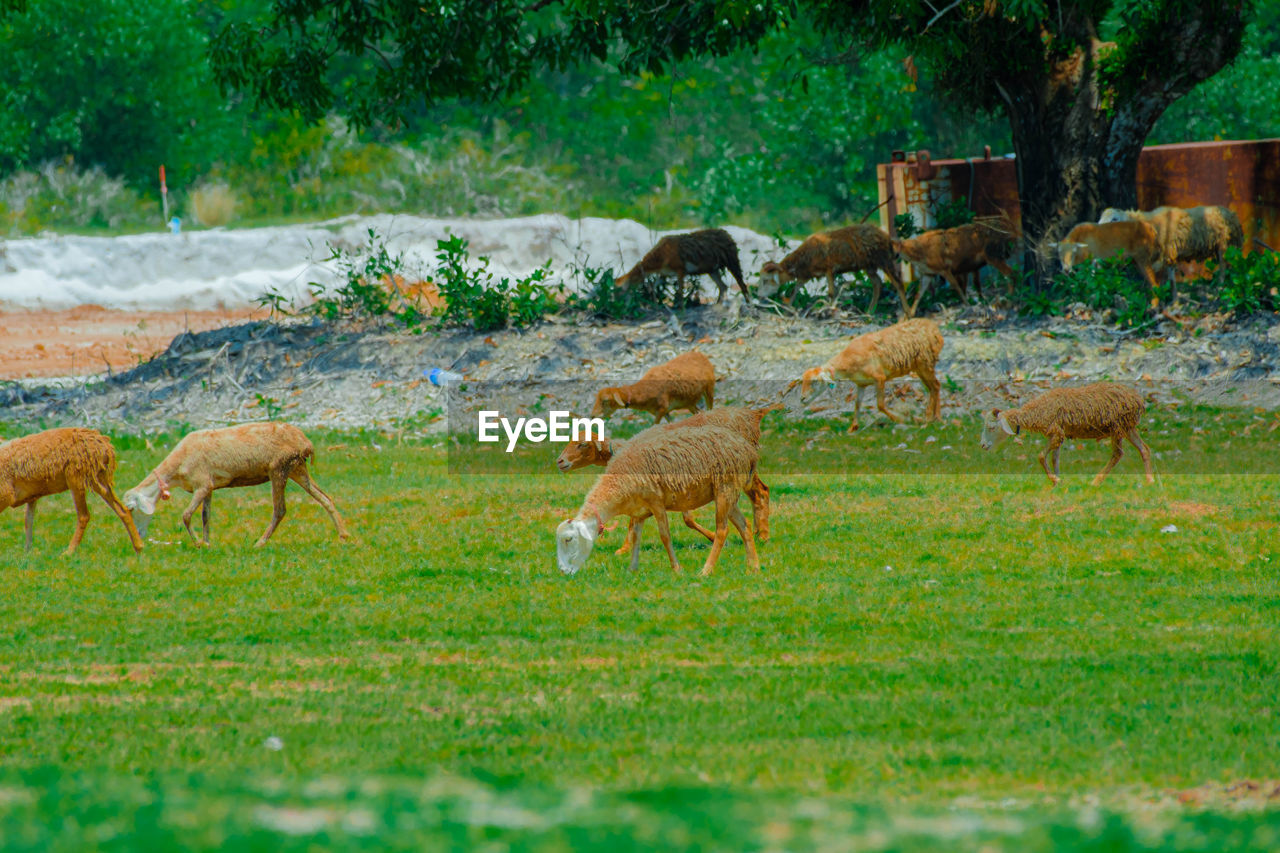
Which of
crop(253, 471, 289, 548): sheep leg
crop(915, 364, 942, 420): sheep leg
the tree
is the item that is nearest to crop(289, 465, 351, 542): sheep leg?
crop(253, 471, 289, 548): sheep leg

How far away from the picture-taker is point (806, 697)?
8.27 metres

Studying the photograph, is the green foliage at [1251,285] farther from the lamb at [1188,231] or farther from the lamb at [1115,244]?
the lamb at [1115,244]

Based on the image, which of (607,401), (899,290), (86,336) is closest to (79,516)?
(607,401)

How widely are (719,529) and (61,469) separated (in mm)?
5432

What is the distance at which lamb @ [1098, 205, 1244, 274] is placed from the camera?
75.9ft

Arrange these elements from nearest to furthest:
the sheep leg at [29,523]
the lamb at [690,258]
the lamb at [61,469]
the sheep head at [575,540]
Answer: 1. the sheep head at [575,540]
2. the lamb at [61,469]
3. the sheep leg at [29,523]
4. the lamb at [690,258]

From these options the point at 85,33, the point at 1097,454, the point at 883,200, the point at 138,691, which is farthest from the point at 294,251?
the point at 138,691

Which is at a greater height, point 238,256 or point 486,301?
point 238,256

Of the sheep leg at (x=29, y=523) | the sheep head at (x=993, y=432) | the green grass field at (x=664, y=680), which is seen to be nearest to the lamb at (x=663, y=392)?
the green grass field at (x=664, y=680)

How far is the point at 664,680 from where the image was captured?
342 inches

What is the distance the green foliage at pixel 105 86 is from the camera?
47.2 metres

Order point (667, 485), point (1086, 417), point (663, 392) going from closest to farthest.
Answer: point (667, 485)
point (1086, 417)
point (663, 392)

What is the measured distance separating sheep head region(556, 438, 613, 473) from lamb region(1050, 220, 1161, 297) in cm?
1181

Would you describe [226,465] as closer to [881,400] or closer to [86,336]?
[881,400]
